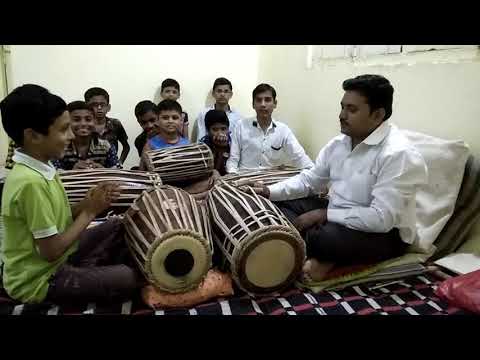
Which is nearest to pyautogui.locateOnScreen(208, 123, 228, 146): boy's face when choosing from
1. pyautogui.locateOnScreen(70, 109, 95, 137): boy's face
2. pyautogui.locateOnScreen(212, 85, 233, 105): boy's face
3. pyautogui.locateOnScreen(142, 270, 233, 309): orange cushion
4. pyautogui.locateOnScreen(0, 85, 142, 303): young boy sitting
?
pyautogui.locateOnScreen(212, 85, 233, 105): boy's face

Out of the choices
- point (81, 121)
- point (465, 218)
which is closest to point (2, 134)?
point (81, 121)

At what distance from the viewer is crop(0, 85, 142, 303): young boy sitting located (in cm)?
134

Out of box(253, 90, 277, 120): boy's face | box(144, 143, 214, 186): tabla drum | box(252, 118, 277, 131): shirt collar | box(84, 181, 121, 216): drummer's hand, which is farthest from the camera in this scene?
box(252, 118, 277, 131): shirt collar

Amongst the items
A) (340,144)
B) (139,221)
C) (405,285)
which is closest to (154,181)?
(139,221)

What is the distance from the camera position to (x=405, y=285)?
5.85 feet

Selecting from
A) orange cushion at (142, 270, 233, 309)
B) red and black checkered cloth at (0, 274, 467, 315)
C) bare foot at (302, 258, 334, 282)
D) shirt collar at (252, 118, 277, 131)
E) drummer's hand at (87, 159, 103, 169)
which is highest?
shirt collar at (252, 118, 277, 131)

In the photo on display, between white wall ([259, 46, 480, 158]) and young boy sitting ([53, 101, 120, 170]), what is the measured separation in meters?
1.62

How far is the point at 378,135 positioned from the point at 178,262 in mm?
980

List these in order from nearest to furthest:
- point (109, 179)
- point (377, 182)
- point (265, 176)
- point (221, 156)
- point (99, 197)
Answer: point (99, 197) → point (377, 182) → point (109, 179) → point (265, 176) → point (221, 156)

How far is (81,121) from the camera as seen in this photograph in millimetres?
2525

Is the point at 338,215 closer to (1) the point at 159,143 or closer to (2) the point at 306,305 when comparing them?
(2) the point at 306,305

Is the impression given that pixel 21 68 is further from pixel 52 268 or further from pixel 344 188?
pixel 344 188

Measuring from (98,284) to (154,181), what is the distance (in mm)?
937

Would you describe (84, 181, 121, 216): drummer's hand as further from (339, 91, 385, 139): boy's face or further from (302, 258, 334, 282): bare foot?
(339, 91, 385, 139): boy's face
